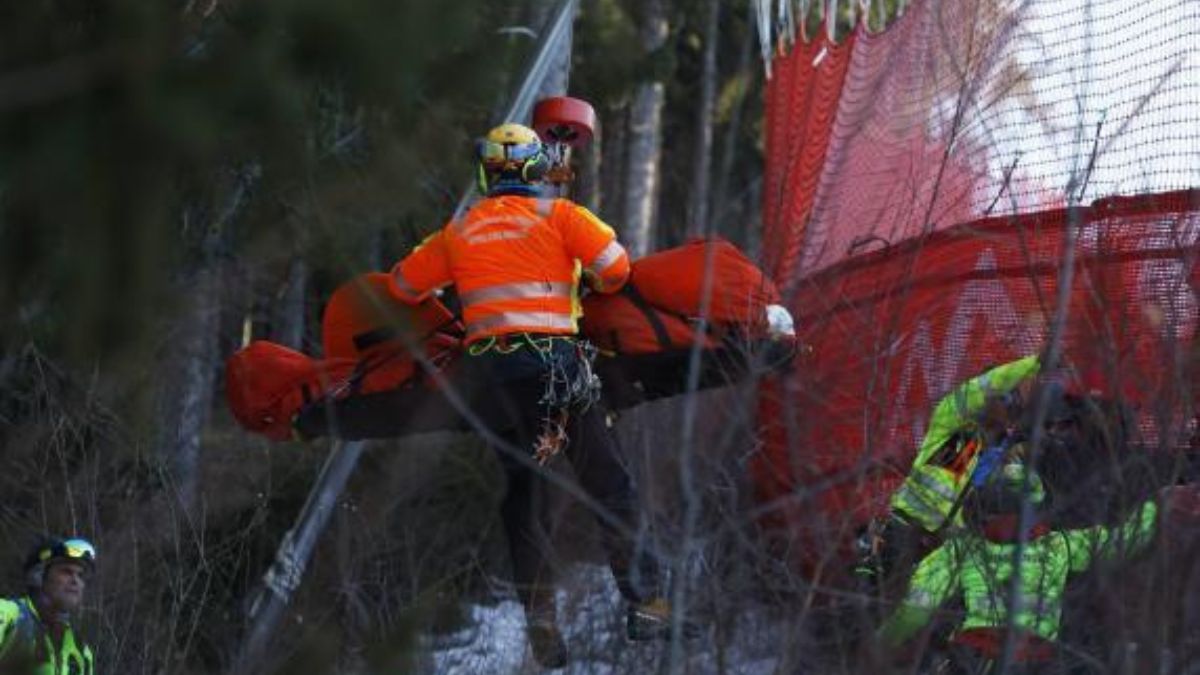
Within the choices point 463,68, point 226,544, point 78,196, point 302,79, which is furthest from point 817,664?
point 226,544

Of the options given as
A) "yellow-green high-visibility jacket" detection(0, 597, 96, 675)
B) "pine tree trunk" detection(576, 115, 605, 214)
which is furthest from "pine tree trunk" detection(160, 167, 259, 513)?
"pine tree trunk" detection(576, 115, 605, 214)

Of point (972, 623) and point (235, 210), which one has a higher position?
point (235, 210)

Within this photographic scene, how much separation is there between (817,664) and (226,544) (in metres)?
3.77

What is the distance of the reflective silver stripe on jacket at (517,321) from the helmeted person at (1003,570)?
5.52ft

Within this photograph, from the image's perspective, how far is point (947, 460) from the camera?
5992 mm

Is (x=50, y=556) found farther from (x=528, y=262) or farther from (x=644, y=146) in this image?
(x=644, y=146)

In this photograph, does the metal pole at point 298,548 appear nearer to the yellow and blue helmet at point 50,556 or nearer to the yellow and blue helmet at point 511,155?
the yellow and blue helmet at point 50,556

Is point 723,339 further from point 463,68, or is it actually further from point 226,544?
point 463,68

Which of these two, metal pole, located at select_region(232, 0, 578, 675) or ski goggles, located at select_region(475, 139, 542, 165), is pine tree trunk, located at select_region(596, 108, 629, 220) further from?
ski goggles, located at select_region(475, 139, 542, 165)

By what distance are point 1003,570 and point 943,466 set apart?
533 millimetres

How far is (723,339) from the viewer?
6.55 m

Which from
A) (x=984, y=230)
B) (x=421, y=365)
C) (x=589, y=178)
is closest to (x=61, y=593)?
(x=421, y=365)

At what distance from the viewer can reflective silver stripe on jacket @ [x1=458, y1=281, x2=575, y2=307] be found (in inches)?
270

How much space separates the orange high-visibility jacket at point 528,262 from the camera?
686 centimetres
